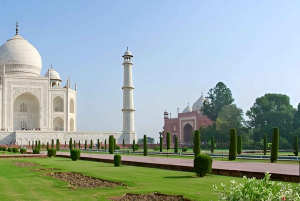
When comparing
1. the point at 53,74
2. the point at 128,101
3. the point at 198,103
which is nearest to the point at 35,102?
the point at 53,74

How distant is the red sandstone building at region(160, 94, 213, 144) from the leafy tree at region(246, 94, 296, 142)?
661 centimetres

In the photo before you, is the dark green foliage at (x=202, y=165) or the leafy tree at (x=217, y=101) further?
the leafy tree at (x=217, y=101)

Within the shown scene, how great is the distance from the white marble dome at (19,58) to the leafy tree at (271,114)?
23.0 m

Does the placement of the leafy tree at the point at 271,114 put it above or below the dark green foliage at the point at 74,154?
above

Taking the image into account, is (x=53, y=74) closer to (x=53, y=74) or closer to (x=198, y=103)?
(x=53, y=74)

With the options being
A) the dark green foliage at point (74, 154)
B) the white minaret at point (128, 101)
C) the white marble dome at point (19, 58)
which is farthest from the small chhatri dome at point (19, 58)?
the dark green foliage at point (74, 154)

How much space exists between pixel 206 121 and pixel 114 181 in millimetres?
35097

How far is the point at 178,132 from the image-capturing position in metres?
46.6

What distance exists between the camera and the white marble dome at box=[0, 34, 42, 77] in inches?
1604

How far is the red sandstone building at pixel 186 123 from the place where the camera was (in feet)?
143

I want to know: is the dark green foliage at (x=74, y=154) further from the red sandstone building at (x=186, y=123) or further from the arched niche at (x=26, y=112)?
the red sandstone building at (x=186, y=123)

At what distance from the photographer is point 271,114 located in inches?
1383

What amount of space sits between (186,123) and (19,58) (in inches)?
784

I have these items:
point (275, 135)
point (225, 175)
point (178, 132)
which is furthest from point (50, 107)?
point (225, 175)
